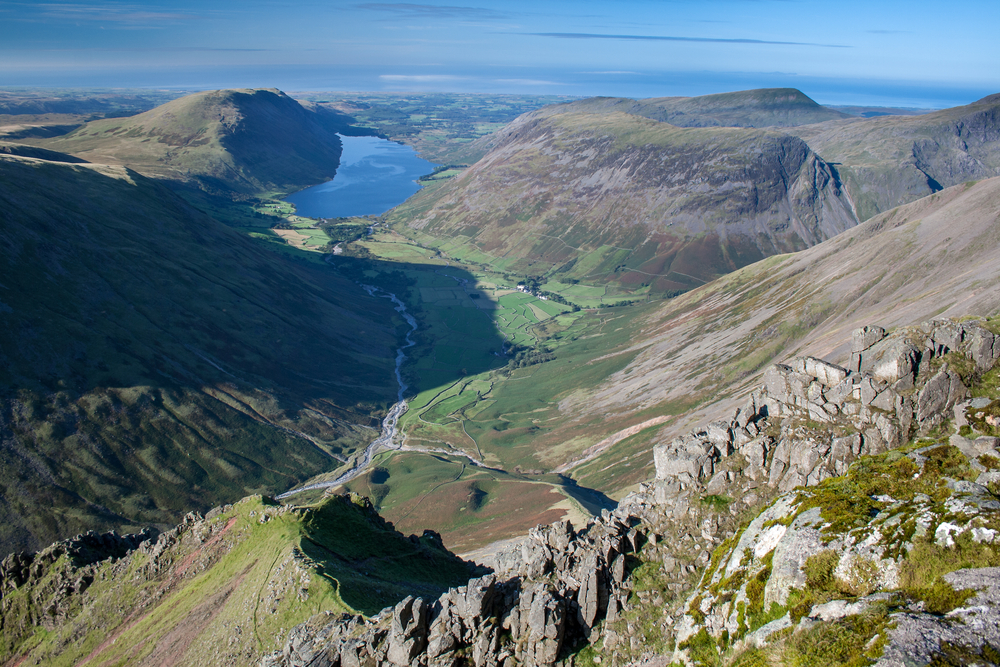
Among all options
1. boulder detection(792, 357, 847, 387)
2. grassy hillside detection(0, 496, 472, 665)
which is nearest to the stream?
grassy hillside detection(0, 496, 472, 665)

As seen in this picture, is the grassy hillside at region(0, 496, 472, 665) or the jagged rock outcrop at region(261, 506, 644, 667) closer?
the jagged rock outcrop at region(261, 506, 644, 667)

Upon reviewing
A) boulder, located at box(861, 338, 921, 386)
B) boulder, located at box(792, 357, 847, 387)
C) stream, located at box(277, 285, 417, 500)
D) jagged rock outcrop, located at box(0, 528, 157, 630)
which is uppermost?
boulder, located at box(861, 338, 921, 386)

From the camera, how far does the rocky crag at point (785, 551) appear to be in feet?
60.4

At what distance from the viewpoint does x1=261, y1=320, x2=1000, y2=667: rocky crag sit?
1841 centimetres

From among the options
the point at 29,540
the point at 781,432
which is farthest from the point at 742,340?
the point at 29,540

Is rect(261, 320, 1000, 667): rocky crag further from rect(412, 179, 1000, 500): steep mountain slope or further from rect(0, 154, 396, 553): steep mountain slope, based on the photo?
rect(0, 154, 396, 553): steep mountain slope

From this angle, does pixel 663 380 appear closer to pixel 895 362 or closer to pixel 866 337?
pixel 866 337

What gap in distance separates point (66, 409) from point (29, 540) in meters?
31.3

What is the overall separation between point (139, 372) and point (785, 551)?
143433mm

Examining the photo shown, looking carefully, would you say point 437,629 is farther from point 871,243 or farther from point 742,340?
point 871,243

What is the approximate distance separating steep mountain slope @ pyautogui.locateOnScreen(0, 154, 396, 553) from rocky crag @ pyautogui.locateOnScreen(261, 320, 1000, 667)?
8936 centimetres

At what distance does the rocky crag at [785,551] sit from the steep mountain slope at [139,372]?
89.4 meters

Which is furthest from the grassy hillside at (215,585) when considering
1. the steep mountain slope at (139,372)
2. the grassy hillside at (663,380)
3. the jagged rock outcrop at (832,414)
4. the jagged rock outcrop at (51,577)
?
the steep mountain slope at (139,372)

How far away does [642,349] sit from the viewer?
597ft
